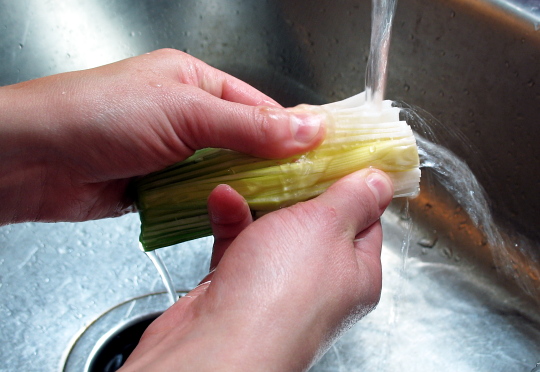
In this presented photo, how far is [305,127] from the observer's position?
2.13 feet

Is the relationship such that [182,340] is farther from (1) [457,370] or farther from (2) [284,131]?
(1) [457,370]

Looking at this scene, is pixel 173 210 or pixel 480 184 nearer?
pixel 173 210

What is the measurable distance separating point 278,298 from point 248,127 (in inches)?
9.1

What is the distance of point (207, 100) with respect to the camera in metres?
0.64

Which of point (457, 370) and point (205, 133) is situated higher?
point (205, 133)

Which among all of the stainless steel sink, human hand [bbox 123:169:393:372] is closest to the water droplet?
the stainless steel sink

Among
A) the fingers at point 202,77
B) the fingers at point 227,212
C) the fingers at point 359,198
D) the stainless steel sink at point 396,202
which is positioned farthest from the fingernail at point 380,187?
the stainless steel sink at point 396,202

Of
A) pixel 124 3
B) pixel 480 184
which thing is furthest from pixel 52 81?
pixel 480 184

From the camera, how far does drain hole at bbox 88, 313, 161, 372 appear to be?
92cm

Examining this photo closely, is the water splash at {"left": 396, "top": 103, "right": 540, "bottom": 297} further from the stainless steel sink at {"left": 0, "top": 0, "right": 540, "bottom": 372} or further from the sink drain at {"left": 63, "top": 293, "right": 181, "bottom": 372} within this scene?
the sink drain at {"left": 63, "top": 293, "right": 181, "bottom": 372}

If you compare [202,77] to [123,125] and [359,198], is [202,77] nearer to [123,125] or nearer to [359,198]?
[123,125]

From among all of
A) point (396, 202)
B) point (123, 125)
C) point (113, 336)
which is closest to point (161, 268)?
point (113, 336)

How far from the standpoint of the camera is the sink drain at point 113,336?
0.92m

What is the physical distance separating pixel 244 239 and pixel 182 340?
0.12 meters
